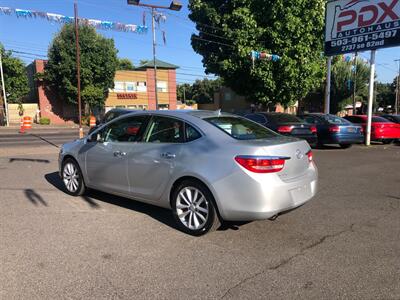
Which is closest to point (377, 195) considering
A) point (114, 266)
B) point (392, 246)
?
point (392, 246)

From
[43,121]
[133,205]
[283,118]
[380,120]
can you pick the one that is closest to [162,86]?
[43,121]

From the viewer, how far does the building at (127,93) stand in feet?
138

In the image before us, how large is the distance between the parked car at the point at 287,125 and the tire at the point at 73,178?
25.0 feet

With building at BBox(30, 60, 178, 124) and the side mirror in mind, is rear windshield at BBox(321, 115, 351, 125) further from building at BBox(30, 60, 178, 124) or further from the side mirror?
building at BBox(30, 60, 178, 124)

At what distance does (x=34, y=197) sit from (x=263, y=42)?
19.2 meters

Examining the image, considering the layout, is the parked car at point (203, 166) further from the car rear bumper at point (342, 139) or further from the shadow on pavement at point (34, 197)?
the car rear bumper at point (342, 139)

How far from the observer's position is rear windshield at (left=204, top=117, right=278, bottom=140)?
498cm

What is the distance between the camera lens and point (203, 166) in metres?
4.58

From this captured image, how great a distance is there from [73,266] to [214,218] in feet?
5.32

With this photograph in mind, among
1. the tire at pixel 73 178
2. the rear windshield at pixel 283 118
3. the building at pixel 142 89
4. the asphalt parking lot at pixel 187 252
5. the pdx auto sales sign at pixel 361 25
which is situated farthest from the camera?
the building at pixel 142 89

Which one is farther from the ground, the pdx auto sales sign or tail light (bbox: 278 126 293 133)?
the pdx auto sales sign

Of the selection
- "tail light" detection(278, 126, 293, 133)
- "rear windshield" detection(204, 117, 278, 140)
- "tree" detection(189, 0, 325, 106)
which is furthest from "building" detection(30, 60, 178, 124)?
"rear windshield" detection(204, 117, 278, 140)

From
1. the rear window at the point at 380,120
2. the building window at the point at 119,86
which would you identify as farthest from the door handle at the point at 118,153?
the building window at the point at 119,86

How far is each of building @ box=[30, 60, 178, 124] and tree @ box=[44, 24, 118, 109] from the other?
6.73 feet
